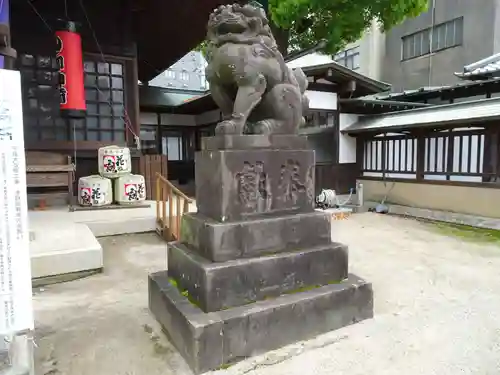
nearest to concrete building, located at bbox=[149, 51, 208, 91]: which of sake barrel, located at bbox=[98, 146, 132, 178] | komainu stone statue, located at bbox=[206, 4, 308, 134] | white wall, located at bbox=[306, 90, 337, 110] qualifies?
white wall, located at bbox=[306, 90, 337, 110]

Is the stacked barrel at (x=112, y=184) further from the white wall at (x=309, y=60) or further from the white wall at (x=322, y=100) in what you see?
the white wall at (x=309, y=60)

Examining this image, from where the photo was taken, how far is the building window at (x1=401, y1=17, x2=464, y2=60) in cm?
1582

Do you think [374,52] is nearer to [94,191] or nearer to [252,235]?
[94,191]

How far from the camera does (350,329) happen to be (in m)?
3.16

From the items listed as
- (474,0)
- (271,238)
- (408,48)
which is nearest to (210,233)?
(271,238)

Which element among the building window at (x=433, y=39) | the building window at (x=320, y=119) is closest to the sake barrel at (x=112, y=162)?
the building window at (x=320, y=119)

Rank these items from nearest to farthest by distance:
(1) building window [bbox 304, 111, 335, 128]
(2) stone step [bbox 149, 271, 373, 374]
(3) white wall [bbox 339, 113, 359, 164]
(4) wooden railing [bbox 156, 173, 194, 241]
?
1. (2) stone step [bbox 149, 271, 373, 374]
2. (4) wooden railing [bbox 156, 173, 194, 241]
3. (3) white wall [bbox 339, 113, 359, 164]
4. (1) building window [bbox 304, 111, 335, 128]

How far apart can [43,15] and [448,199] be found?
10.7 metres

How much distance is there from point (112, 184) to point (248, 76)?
5197 millimetres

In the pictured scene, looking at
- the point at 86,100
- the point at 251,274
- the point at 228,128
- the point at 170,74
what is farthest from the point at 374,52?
the point at 251,274

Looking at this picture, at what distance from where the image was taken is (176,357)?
2764 mm

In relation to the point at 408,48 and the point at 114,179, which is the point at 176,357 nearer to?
the point at 114,179

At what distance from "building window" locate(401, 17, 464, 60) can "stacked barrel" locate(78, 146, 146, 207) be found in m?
16.0

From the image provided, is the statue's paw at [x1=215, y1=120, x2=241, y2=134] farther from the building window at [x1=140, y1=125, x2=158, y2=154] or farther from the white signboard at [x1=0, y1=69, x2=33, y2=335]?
the building window at [x1=140, y1=125, x2=158, y2=154]
